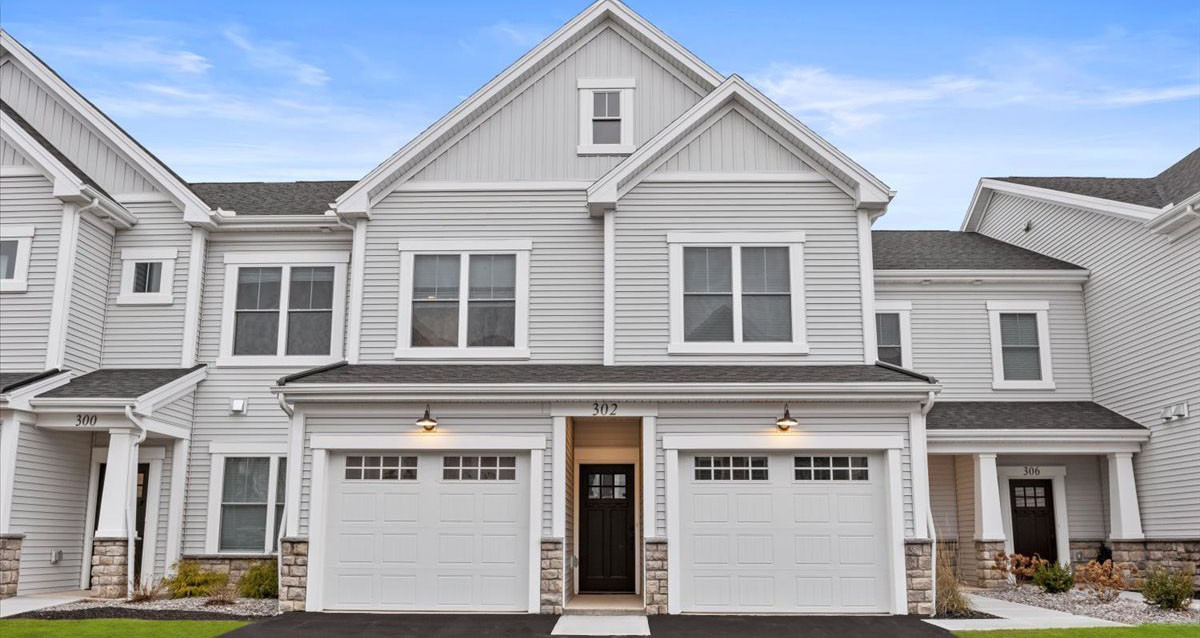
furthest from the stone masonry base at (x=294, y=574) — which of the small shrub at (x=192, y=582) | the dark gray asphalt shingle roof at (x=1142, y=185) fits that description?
the dark gray asphalt shingle roof at (x=1142, y=185)

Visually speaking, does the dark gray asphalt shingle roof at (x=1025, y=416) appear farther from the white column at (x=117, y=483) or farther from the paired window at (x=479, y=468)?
the white column at (x=117, y=483)

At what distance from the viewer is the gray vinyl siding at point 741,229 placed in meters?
13.4

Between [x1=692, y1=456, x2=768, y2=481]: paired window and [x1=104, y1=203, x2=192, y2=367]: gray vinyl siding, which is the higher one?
[x1=104, y1=203, x2=192, y2=367]: gray vinyl siding

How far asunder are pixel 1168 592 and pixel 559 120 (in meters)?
11.0

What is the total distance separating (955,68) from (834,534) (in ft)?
42.6

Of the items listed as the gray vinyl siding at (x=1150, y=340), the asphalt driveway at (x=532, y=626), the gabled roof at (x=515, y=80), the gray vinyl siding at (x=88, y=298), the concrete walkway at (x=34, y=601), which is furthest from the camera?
the gray vinyl siding at (x=88, y=298)

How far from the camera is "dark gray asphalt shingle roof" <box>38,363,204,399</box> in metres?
13.5

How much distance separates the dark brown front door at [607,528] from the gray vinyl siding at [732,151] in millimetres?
4972

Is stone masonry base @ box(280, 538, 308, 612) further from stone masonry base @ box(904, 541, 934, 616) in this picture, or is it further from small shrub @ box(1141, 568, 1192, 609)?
small shrub @ box(1141, 568, 1192, 609)

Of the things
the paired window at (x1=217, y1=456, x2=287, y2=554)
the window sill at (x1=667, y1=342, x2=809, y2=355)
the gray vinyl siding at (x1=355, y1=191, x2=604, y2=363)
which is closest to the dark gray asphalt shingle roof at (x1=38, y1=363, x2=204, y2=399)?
the paired window at (x1=217, y1=456, x2=287, y2=554)

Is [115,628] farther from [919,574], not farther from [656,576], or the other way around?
[919,574]

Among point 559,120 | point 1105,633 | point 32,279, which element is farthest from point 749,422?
point 32,279

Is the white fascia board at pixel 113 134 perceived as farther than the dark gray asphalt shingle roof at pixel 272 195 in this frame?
No

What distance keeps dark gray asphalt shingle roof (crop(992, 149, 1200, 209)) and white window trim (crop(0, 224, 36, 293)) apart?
60.6 ft
